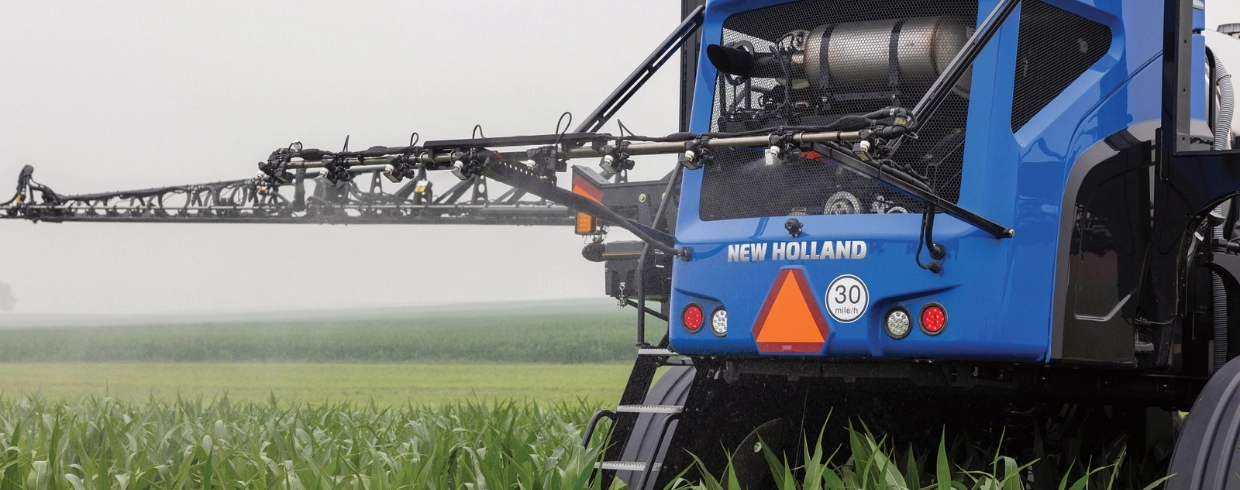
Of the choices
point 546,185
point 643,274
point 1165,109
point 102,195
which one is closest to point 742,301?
point 643,274

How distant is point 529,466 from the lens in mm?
5766

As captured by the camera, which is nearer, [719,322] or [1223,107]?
[719,322]

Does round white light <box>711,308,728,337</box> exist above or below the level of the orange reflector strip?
below

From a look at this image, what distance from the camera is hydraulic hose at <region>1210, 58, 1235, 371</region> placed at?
5.23 metres

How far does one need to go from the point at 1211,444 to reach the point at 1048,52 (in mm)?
1611

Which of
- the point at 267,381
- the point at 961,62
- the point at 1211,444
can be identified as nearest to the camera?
the point at 1211,444

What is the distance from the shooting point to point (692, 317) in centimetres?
529

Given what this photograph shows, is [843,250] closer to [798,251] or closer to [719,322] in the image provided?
[798,251]

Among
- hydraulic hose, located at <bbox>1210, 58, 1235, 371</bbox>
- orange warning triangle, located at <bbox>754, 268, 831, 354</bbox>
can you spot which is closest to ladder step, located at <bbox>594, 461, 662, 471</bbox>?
orange warning triangle, located at <bbox>754, 268, 831, 354</bbox>

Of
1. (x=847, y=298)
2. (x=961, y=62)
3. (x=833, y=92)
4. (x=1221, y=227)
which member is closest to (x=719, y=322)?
(x=847, y=298)

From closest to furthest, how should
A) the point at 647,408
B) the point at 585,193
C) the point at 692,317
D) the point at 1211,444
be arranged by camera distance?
the point at 1211,444, the point at 692,317, the point at 647,408, the point at 585,193

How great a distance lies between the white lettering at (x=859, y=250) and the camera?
478 cm

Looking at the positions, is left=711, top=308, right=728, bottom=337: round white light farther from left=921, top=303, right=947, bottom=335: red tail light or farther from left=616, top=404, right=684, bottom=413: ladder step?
left=921, top=303, right=947, bottom=335: red tail light

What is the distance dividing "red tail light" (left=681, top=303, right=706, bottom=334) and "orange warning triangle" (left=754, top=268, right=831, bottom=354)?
32 cm
